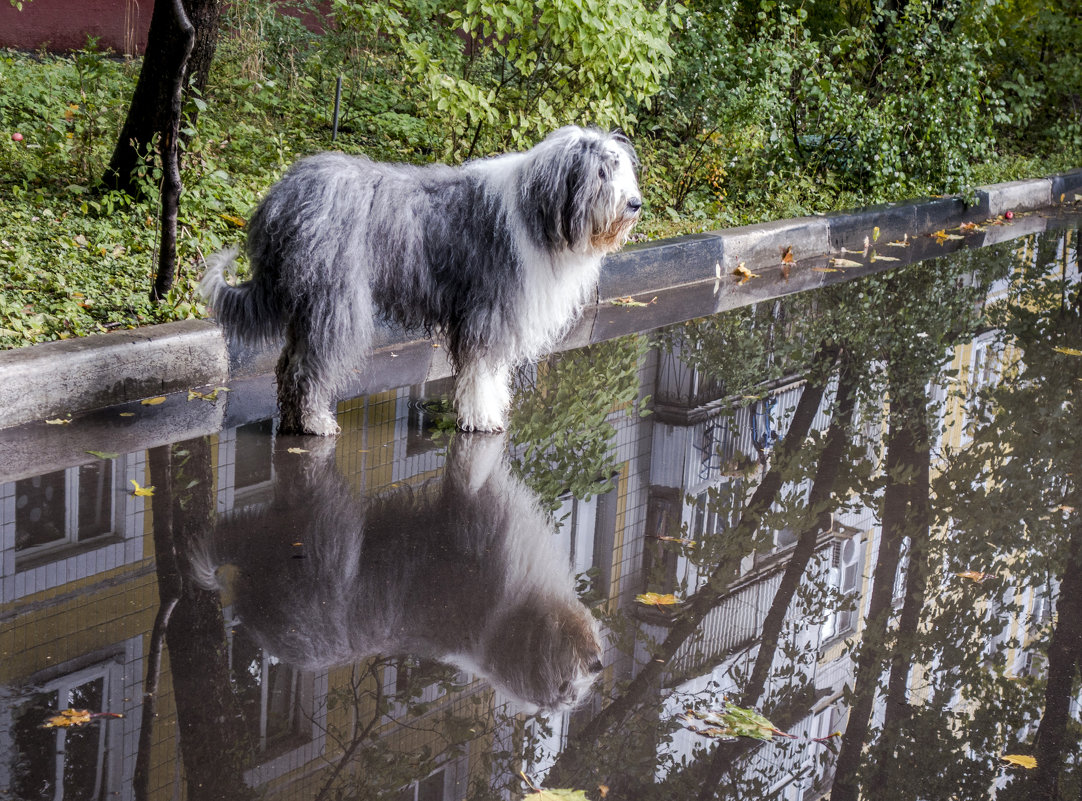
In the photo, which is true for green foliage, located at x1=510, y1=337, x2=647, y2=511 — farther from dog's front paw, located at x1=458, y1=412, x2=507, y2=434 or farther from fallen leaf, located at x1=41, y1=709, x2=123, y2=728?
fallen leaf, located at x1=41, y1=709, x2=123, y2=728

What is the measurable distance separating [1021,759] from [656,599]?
1.27 metres

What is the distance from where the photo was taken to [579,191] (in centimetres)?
485

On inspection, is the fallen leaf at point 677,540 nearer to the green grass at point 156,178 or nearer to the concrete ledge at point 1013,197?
the green grass at point 156,178

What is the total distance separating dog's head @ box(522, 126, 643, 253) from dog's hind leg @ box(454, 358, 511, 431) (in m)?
0.66

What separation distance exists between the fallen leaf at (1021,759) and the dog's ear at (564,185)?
2.67 metres

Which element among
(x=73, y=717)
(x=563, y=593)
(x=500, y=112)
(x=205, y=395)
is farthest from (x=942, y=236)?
(x=73, y=717)

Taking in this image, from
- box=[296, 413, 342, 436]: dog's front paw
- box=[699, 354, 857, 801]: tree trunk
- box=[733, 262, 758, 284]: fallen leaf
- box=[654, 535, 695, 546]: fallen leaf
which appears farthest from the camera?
A: box=[733, 262, 758, 284]: fallen leaf

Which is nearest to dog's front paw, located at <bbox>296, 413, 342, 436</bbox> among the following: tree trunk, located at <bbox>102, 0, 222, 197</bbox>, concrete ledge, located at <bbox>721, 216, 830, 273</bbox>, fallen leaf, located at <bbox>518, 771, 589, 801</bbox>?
fallen leaf, located at <bbox>518, 771, 589, 801</bbox>

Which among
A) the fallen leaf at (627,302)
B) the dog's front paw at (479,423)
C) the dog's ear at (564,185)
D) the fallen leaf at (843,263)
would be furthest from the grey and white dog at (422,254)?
the fallen leaf at (843,263)

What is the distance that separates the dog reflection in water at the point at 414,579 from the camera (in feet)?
11.5

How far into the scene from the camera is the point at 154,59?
7559mm

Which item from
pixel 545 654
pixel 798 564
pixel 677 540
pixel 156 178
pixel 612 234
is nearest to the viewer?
pixel 545 654

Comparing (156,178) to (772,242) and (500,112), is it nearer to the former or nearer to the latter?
(500,112)

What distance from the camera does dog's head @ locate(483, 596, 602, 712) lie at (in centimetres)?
337
